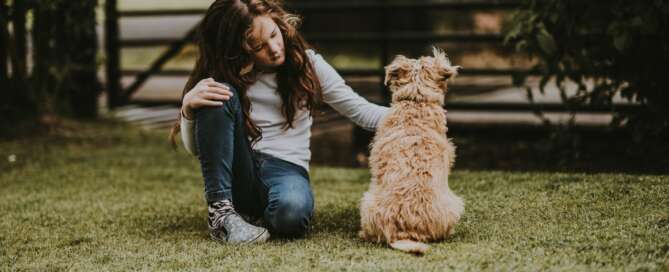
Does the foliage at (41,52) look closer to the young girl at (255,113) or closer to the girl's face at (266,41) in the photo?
the young girl at (255,113)

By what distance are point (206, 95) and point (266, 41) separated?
1.18 feet

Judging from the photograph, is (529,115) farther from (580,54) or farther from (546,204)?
(546,204)

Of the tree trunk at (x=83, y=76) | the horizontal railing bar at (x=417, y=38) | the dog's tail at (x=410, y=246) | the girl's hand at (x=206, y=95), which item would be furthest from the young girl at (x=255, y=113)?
A: the tree trunk at (x=83, y=76)

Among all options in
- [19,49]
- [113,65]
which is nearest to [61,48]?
[19,49]

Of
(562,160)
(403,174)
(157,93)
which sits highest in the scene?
(403,174)

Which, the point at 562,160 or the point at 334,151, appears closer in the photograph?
the point at 562,160

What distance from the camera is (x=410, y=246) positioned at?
9.20ft

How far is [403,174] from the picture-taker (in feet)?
9.61

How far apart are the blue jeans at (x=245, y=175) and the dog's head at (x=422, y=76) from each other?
24.6 inches

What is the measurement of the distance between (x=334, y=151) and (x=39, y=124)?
2.77m

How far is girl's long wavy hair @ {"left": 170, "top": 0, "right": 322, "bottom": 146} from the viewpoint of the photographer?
3270 millimetres

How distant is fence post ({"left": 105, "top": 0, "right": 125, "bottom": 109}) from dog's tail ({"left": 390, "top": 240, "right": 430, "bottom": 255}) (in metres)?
7.05

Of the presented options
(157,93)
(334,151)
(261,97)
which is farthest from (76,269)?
(157,93)

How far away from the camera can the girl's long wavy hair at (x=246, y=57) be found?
10.7ft
